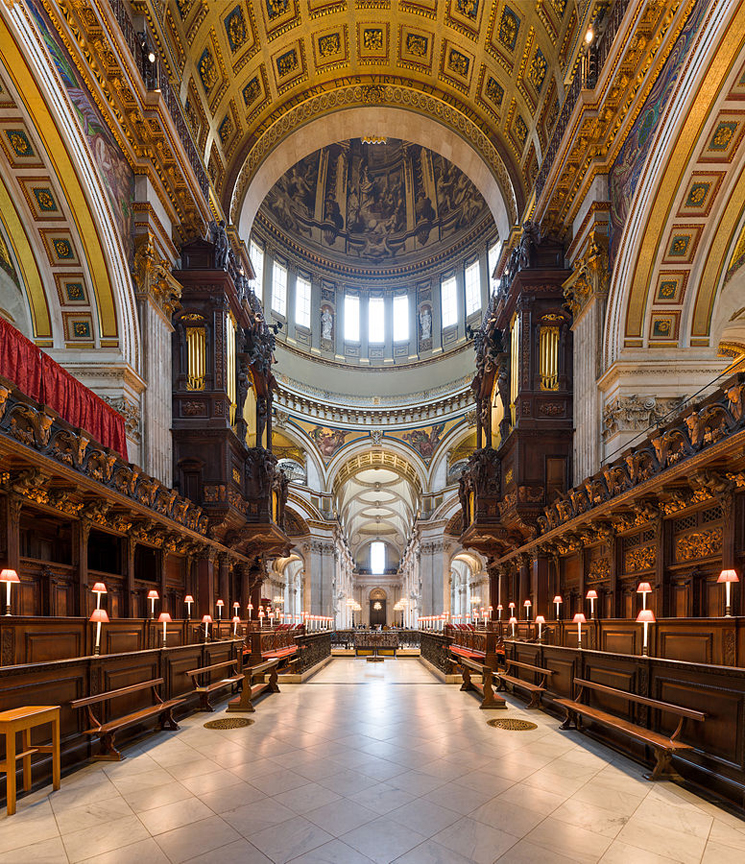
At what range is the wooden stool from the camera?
411cm

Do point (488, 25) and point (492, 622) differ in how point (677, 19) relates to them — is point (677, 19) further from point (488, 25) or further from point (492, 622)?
point (492, 622)

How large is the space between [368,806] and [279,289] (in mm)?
28723

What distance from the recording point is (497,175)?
16.6 metres

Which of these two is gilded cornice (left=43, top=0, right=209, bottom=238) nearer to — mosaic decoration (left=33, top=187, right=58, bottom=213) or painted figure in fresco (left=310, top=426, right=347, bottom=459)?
mosaic decoration (left=33, top=187, right=58, bottom=213)

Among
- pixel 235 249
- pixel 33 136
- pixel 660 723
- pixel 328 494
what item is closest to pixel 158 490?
pixel 33 136

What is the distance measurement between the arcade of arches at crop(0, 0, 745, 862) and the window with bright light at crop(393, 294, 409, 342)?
15.3 meters

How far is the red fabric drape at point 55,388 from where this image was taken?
7242 millimetres

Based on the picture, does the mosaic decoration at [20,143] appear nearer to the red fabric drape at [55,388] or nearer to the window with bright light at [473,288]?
the red fabric drape at [55,388]

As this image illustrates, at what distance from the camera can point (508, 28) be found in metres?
14.1

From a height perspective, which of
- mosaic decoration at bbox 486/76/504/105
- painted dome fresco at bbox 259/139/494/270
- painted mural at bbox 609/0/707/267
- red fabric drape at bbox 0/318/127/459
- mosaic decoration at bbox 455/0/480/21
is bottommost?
red fabric drape at bbox 0/318/127/459

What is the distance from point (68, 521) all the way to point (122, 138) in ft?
23.0

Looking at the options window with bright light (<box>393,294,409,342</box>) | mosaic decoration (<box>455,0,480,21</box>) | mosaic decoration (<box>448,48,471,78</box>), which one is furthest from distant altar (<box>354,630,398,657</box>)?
mosaic decoration (<box>455,0,480,21</box>)

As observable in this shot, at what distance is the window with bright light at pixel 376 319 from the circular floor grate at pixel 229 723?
91.4ft

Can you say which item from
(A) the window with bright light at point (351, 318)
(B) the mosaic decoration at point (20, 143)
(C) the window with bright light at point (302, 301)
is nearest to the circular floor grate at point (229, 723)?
(B) the mosaic decoration at point (20, 143)
